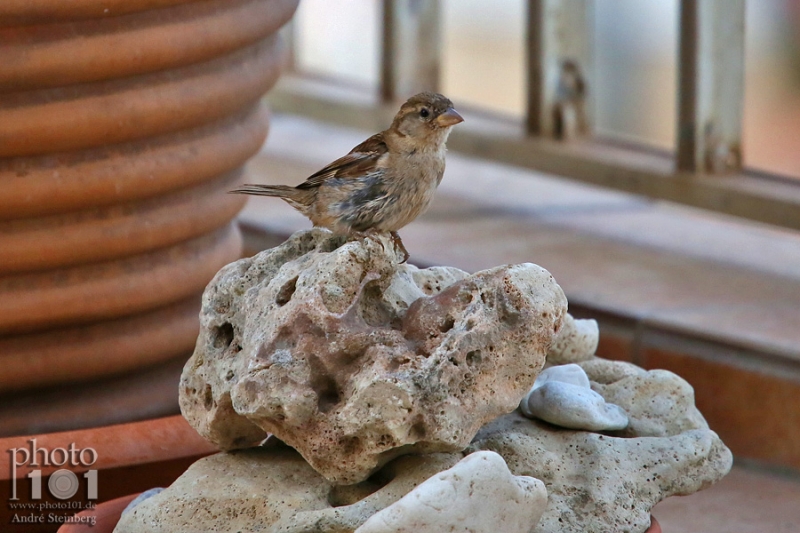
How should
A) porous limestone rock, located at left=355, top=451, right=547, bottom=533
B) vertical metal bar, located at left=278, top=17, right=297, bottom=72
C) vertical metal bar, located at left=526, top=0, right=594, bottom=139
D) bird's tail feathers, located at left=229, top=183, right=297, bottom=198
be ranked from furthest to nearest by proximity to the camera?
vertical metal bar, located at left=278, top=17, right=297, bottom=72, vertical metal bar, located at left=526, top=0, right=594, bottom=139, bird's tail feathers, located at left=229, top=183, right=297, bottom=198, porous limestone rock, located at left=355, top=451, right=547, bottom=533

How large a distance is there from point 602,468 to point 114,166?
141 centimetres

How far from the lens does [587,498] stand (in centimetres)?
258

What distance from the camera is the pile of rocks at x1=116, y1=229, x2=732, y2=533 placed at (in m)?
2.39

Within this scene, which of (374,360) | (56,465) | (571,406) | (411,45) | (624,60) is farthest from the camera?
(624,60)

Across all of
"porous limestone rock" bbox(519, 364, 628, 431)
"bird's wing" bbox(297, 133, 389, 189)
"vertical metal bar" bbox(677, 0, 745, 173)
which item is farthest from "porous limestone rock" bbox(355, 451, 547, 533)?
"vertical metal bar" bbox(677, 0, 745, 173)

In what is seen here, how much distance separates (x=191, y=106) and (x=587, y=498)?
4.72 ft

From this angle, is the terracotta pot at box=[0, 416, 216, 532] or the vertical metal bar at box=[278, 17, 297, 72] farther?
the vertical metal bar at box=[278, 17, 297, 72]

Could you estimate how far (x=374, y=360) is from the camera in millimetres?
2443

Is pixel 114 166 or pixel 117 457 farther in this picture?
pixel 114 166

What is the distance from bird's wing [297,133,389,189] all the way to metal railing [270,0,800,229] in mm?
2035

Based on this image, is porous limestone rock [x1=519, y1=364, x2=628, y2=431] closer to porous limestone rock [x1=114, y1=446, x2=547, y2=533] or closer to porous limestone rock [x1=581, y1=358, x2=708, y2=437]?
porous limestone rock [x1=581, y1=358, x2=708, y2=437]

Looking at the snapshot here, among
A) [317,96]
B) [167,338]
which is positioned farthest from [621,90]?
[167,338]

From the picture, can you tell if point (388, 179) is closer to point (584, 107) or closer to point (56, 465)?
point (56, 465)

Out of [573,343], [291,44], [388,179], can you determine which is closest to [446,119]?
[388,179]
